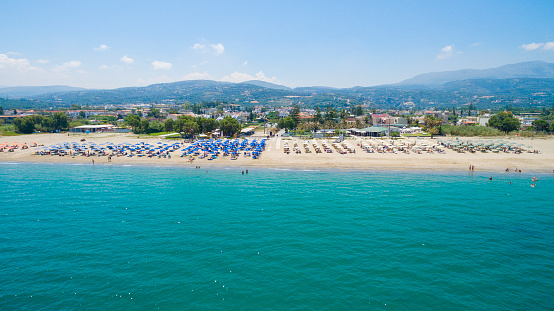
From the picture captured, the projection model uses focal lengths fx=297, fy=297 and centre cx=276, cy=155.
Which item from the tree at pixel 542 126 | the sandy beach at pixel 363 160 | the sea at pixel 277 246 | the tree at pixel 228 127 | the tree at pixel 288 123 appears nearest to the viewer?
the sea at pixel 277 246

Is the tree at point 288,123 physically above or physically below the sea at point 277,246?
above

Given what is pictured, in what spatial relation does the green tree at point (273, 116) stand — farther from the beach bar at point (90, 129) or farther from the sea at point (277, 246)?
the sea at point (277, 246)

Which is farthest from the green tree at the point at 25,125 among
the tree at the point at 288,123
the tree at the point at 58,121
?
the tree at the point at 288,123

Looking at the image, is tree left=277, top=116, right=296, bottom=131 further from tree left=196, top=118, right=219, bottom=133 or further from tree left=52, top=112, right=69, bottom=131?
tree left=52, top=112, right=69, bottom=131

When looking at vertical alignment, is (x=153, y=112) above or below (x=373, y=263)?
above

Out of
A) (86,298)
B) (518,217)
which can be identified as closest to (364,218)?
(518,217)

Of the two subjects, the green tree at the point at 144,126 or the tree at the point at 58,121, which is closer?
the green tree at the point at 144,126

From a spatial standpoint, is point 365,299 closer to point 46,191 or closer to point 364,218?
point 364,218

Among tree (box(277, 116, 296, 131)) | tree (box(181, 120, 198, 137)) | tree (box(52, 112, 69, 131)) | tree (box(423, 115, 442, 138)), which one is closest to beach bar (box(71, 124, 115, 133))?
tree (box(52, 112, 69, 131))

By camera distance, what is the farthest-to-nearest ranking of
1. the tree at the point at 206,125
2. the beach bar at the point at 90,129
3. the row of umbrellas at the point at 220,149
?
the beach bar at the point at 90,129, the tree at the point at 206,125, the row of umbrellas at the point at 220,149
